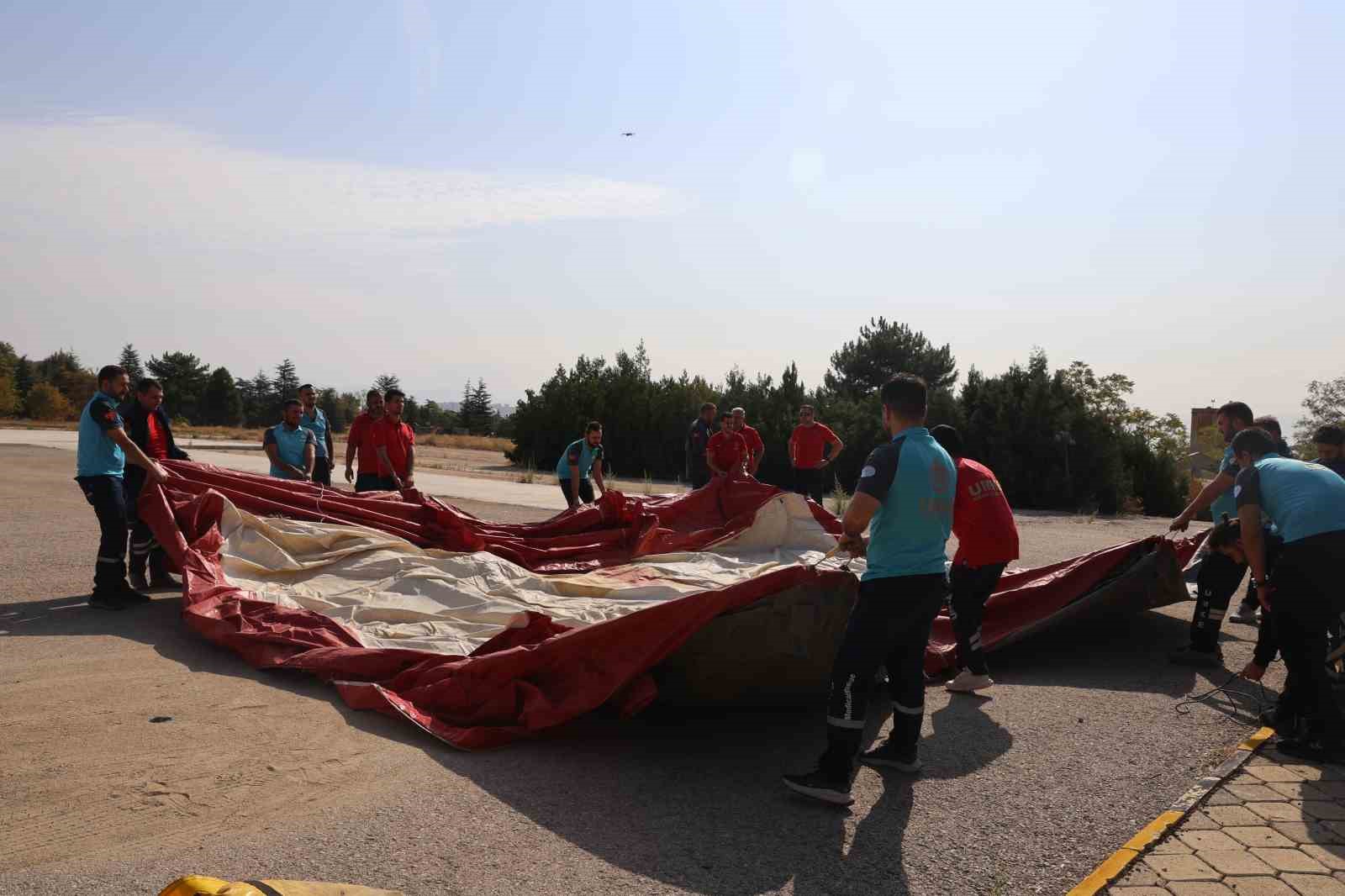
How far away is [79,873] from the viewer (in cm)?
300

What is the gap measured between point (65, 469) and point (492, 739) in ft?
60.9

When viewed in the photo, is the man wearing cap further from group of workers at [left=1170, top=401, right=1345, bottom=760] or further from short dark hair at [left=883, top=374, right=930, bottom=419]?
group of workers at [left=1170, top=401, right=1345, bottom=760]

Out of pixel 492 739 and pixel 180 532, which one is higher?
pixel 180 532

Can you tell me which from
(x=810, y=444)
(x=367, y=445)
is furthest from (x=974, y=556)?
(x=810, y=444)

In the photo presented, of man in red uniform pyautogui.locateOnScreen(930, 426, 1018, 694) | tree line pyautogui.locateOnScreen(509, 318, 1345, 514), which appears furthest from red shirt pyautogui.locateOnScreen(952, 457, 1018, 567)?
tree line pyautogui.locateOnScreen(509, 318, 1345, 514)

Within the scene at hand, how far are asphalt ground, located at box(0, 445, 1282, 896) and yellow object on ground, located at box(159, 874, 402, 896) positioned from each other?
611 mm

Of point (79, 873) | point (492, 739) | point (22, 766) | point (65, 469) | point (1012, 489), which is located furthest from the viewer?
point (1012, 489)

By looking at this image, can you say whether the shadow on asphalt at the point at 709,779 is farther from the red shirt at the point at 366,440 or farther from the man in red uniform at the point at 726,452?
the man in red uniform at the point at 726,452

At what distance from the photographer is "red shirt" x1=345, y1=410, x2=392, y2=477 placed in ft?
31.8

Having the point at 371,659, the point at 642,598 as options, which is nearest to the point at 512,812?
the point at 371,659

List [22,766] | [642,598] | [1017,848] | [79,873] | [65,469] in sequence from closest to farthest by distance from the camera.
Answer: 1. [79,873]
2. [1017,848]
3. [22,766]
4. [642,598]
5. [65,469]

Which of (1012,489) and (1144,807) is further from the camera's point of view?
(1012,489)

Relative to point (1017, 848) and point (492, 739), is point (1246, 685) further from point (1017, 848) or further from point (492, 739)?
point (492, 739)

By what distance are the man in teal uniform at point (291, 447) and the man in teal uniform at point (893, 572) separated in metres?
7.02
